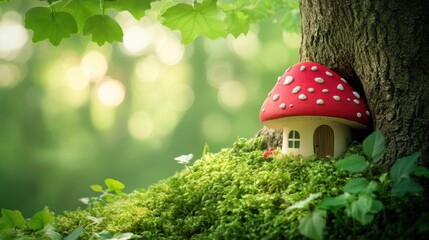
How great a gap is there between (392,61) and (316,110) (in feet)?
1.23

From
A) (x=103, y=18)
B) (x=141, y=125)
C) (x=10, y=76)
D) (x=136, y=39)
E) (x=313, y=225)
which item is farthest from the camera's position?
(x=141, y=125)

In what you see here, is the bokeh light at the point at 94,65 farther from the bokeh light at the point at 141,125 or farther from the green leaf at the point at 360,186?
the green leaf at the point at 360,186

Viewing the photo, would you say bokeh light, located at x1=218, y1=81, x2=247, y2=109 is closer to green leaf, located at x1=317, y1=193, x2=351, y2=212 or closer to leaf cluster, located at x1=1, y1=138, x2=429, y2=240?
leaf cluster, located at x1=1, y1=138, x2=429, y2=240

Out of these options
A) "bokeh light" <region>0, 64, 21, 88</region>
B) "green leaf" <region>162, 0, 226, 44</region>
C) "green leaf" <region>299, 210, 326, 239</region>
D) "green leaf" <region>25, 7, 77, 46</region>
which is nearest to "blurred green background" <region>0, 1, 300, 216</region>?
"bokeh light" <region>0, 64, 21, 88</region>

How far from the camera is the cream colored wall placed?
190cm

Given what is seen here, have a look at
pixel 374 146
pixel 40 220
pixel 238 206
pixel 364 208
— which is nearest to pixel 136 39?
pixel 40 220

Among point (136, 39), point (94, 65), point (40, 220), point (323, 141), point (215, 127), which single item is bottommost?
point (40, 220)

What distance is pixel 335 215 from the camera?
141 centimetres

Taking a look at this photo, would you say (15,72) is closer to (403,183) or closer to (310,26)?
(310,26)

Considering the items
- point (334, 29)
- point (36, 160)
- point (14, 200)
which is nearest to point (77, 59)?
point (36, 160)

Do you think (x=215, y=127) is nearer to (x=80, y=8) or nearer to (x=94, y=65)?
(x=94, y=65)

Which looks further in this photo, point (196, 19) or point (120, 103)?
point (120, 103)

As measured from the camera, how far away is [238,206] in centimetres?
166

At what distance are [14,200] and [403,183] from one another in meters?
9.62
